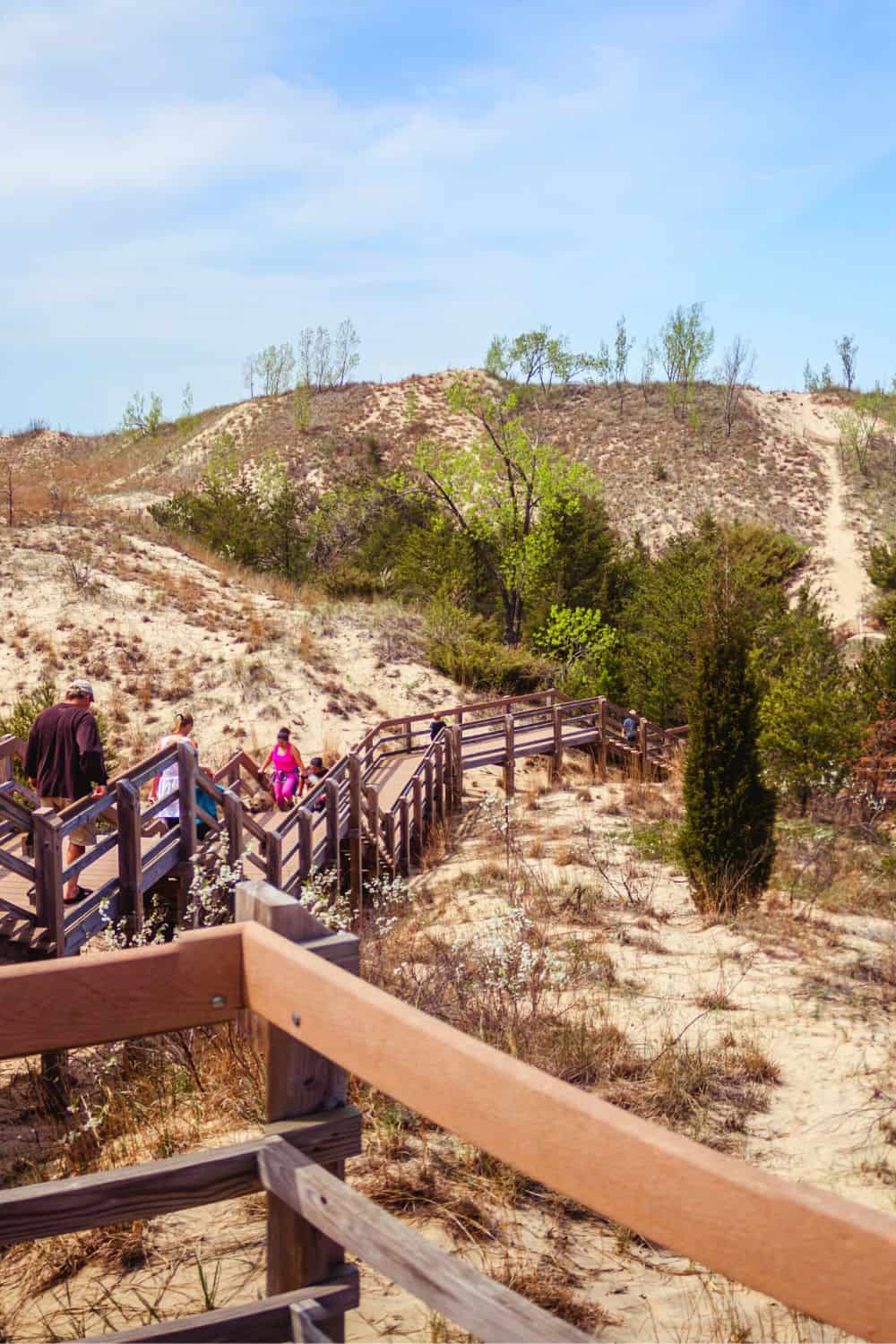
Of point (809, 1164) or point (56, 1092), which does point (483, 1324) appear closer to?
point (809, 1164)

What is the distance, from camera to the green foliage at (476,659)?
28.3 m

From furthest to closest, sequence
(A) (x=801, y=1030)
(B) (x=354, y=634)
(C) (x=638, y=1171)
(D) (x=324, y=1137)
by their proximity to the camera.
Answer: (B) (x=354, y=634)
(A) (x=801, y=1030)
(D) (x=324, y=1137)
(C) (x=638, y=1171)

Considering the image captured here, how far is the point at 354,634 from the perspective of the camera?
2862 centimetres

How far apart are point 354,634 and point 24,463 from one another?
Result: 5046 centimetres

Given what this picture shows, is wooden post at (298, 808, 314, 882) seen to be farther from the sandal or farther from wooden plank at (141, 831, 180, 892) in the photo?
the sandal

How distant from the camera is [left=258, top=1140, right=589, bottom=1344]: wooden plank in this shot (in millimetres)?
1609

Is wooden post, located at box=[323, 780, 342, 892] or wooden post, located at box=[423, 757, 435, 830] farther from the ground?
wooden post, located at box=[323, 780, 342, 892]

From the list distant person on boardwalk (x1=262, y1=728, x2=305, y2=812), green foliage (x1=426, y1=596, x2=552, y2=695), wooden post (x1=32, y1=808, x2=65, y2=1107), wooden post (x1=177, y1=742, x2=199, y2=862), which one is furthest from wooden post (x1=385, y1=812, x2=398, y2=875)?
green foliage (x1=426, y1=596, x2=552, y2=695)

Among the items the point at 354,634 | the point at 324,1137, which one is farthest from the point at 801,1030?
the point at 354,634

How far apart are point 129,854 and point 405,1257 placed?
7167 mm

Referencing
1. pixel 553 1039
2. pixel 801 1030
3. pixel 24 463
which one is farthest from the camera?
pixel 24 463

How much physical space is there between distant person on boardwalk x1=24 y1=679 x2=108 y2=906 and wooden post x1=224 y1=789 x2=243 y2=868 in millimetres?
1084

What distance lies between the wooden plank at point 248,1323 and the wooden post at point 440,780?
16.9 m

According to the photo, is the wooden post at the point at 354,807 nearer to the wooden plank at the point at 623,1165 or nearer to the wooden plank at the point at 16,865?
the wooden plank at the point at 16,865
